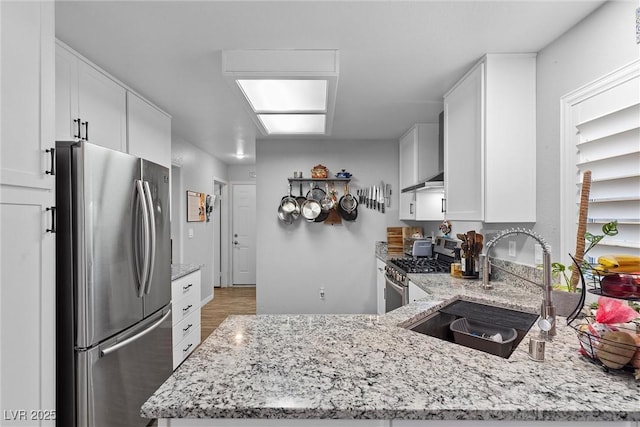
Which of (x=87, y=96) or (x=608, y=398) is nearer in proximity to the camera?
(x=608, y=398)

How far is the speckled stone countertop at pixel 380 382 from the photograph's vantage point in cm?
80

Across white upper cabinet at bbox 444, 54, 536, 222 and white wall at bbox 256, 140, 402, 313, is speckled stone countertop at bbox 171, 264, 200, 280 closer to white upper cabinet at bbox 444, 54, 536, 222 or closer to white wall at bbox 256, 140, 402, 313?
white wall at bbox 256, 140, 402, 313

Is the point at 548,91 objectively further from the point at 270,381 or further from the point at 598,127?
the point at 270,381

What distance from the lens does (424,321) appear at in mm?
1581

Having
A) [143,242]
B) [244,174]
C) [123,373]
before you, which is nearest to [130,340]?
[123,373]

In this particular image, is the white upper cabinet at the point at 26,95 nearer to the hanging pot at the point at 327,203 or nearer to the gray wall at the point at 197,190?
the gray wall at the point at 197,190

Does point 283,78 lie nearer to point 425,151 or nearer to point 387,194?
point 425,151

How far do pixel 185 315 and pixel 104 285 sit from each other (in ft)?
4.44

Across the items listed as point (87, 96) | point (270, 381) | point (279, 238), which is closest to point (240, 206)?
point (279, 238)

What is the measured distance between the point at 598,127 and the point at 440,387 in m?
1.44

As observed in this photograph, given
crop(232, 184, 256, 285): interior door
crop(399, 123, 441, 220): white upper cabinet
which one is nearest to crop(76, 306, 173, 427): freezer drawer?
crop(399, 123, 441, 220): white upper cabinet

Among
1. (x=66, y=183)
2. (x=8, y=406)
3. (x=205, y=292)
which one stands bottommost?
(x=205, y=292)

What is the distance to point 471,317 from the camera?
1.68 meters

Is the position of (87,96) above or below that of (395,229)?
above
